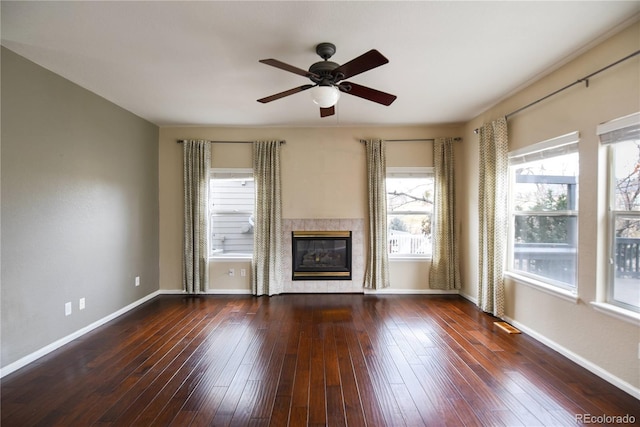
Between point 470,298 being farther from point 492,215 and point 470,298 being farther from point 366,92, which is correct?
point 366,92

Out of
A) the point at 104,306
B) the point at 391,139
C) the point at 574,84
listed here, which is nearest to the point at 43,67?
the point at 104,306

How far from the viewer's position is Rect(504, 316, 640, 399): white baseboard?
6.86ft

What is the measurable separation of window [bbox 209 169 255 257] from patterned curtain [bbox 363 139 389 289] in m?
1.94

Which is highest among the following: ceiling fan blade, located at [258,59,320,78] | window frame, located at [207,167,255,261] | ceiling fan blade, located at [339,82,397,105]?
ceiling fan blade, located at [258,59,320,78]

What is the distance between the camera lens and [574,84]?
2.51 metres

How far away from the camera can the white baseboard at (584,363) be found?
6.86ft

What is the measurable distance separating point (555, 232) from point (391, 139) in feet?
8.36

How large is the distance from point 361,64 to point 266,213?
3009mm

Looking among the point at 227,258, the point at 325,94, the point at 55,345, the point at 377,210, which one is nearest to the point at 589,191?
the point at 325,94

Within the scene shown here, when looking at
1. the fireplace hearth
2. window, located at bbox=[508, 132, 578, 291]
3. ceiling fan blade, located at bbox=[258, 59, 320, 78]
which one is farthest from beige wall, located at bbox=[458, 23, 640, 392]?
the fireplace hearth

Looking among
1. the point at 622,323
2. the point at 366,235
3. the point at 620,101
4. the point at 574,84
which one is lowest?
the point at 622,323

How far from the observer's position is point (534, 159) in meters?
3.07

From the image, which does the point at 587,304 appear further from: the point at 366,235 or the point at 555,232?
the point at 366,235

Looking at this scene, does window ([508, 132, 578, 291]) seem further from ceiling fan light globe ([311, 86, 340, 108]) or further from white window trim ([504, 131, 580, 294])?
ceiling fan light globe ([311, 86, 340, 108])
